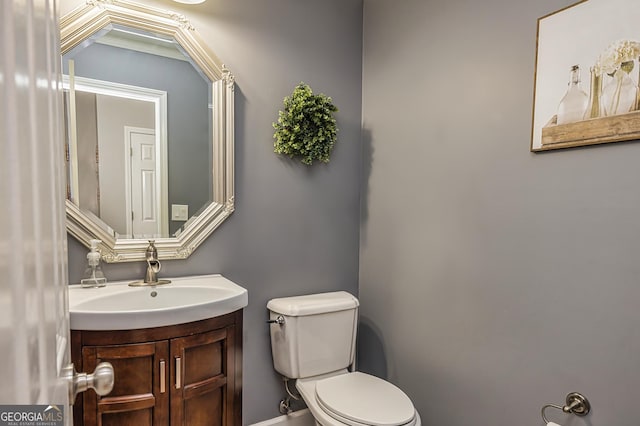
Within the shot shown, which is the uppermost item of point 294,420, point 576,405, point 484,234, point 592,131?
point 592,131

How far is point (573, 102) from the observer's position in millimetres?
1216

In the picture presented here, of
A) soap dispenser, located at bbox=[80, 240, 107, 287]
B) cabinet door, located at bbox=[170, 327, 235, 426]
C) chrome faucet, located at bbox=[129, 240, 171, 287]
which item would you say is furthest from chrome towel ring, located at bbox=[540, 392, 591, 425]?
soap dispenser, located at bbox=[80, 240, 107, 287]

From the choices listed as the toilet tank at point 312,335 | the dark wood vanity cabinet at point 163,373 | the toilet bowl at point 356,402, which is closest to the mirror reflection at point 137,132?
the dark wood vanity cabinet at point 163,373

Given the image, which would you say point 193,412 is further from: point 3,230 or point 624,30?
point 624,30

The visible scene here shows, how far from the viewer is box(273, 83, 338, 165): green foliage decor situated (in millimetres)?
1825

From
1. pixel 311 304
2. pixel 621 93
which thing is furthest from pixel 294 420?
pixel 621 93

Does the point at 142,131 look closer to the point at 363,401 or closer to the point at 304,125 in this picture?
the point at 304,125

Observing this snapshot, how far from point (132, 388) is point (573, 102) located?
1768 millimetres

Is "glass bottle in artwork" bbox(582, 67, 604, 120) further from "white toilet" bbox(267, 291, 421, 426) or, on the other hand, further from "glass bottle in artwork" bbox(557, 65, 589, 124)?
"white toilet" bbox(267, 291, 421, 426)

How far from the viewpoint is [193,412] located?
1.29 metres

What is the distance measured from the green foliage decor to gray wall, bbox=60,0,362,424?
0.06 m

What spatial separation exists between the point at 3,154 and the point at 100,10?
4.98 feet

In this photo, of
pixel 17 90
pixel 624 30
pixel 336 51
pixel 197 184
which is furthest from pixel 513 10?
pixel 17 90

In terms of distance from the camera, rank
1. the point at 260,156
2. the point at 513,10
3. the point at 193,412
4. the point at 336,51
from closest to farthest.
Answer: the point at 193,412 → the point at 513,10 → the point at 260,156 → the point at 336,51
